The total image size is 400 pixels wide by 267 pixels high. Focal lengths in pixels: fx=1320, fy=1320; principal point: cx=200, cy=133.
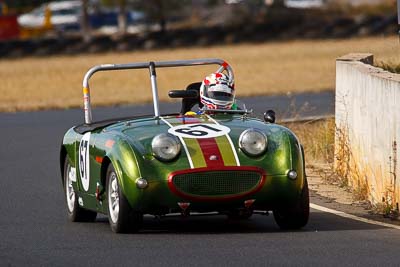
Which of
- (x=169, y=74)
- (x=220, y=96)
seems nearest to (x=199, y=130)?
(x=220, y=96)

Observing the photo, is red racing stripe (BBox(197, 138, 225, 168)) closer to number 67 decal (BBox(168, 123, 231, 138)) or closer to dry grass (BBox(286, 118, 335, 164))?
number 67 decal (BBox(168, 123, 231, 138))

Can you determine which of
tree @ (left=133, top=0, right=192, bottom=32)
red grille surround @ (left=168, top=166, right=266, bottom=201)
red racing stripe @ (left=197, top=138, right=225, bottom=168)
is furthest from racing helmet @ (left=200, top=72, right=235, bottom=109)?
tree @ (left=133, top=0, right=192, bottom=32)

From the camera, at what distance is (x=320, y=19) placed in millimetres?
61250

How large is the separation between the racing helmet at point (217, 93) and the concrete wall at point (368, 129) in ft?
4.70

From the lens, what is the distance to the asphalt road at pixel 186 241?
9.21m

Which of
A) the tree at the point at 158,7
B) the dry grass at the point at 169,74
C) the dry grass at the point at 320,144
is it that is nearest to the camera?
the dry grass at the point at 320,144

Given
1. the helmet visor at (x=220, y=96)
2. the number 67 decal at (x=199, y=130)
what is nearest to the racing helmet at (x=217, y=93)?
the helmet visor at (x=220, y=96)

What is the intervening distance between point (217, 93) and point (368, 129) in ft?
6.15

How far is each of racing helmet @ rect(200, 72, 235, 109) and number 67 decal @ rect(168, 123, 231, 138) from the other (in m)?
0.96

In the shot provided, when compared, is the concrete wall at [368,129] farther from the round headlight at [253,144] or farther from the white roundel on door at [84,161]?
the white roundel on door at [84,161]

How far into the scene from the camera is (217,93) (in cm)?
1180

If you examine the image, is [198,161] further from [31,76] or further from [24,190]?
[31,76]

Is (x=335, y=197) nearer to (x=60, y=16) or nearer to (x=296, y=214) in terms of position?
(x=296, y=214)

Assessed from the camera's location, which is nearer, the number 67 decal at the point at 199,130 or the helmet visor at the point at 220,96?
the number 67 decal at the point at 199,130
